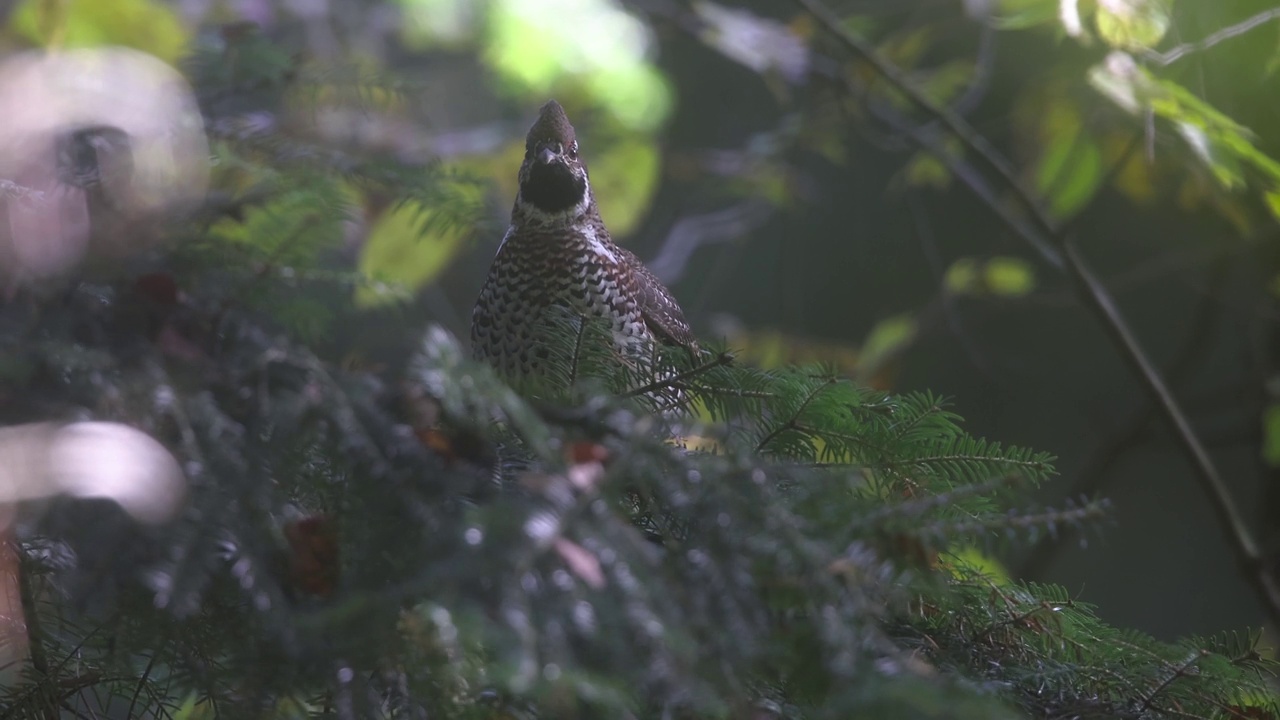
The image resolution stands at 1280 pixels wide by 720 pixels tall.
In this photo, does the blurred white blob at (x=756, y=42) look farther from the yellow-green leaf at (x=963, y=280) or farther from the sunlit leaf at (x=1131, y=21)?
the sunlit leaf at (x=1131, y=21)

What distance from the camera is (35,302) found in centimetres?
81

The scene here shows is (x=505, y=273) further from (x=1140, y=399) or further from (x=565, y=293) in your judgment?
(x=1140, y=399)

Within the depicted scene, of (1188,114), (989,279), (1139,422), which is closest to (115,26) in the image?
(1188,114)

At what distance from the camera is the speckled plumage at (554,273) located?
5.81 feet

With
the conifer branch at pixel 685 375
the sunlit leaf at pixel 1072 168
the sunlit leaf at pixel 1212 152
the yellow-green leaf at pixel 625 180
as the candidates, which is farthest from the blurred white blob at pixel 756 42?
the conifer branch at pixel 685 375

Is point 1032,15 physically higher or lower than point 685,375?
higher

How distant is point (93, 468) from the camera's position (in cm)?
69

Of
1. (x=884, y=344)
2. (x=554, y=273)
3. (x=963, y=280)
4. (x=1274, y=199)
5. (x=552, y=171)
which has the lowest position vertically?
(x=884, y=344)

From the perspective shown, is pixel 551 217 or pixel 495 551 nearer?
pixel 495 551

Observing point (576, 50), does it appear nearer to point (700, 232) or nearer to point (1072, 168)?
point (700, 232)

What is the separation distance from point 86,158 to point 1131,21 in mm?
1453

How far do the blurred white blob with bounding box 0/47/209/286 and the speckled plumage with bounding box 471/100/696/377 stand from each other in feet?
1.74

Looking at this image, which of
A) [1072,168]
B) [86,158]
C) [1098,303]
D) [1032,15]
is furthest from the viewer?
[1098,303]

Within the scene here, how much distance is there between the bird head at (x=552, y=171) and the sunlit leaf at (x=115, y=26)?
903 mm
